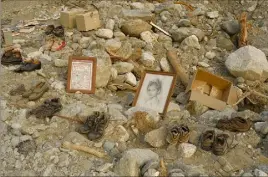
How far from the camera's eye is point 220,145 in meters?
3.59

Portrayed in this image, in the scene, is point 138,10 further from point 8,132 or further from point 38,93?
point 8,132

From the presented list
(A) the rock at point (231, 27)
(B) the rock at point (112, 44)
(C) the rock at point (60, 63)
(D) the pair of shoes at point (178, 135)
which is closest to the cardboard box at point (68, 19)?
(B) the rock at point (112, 44)

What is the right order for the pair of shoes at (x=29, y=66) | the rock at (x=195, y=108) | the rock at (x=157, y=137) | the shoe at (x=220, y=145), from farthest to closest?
the pair of shoes at (x=29, y=66) < the rock at (x=195, y=108) < the rock at (x=157, y=137) < the shoe at (x=220, y=145)

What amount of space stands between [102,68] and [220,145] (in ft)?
5.97

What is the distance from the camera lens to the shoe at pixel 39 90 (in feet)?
14.2

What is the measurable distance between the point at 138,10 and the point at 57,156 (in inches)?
137

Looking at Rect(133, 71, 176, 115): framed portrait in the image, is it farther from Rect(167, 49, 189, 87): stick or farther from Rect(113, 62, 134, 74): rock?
Rect(167, 49, 189, 87): stick

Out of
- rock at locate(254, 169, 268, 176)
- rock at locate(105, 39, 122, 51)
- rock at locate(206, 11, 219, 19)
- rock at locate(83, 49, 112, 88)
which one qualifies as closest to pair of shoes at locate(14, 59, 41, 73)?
rock at locate(83, 49, 112, 88)

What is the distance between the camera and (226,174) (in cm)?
341

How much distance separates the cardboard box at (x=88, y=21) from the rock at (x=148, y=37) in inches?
27.2

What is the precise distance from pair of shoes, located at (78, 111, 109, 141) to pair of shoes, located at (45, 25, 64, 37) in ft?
6.69

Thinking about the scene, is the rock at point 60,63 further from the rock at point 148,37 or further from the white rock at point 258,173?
the white rock at point 258,173

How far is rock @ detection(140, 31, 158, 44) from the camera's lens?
19.2ft

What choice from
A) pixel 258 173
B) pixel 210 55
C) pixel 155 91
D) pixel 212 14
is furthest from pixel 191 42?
pixel 258 173
